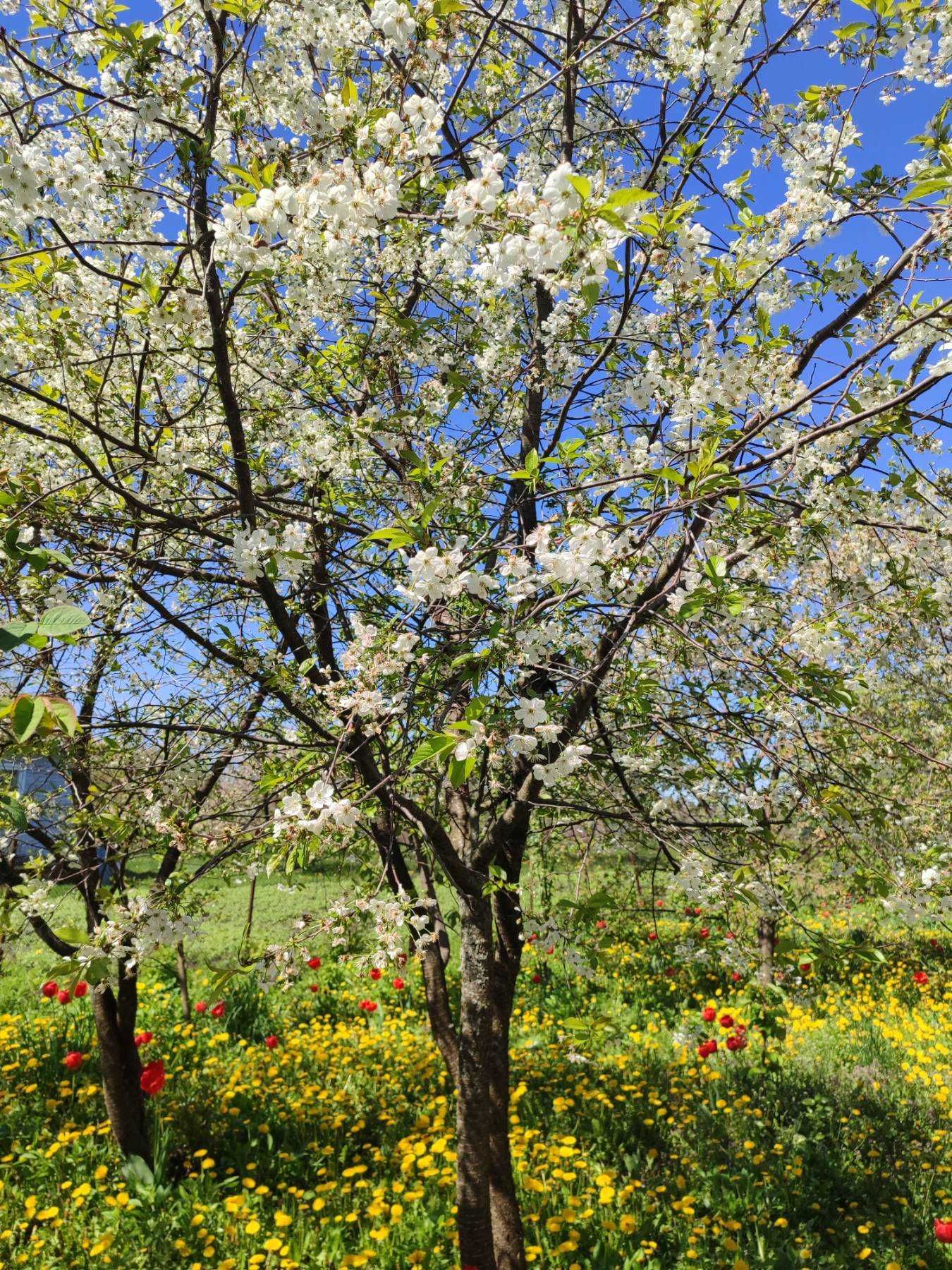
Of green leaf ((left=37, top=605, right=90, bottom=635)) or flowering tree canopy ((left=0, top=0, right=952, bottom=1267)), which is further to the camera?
flowering tree canopy ((left=0, top=0, right=952, bottom=1267))

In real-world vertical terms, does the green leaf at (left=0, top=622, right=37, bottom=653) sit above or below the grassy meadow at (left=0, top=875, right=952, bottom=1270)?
above

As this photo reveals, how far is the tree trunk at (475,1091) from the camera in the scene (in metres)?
2.85

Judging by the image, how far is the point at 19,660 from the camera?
197 centimetres

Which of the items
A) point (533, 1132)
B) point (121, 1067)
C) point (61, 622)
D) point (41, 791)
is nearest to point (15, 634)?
point (61, 622)

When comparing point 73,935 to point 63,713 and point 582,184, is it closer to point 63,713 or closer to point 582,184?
point 63,713

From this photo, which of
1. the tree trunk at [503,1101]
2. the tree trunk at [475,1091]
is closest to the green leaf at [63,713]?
the tree trunk at [475,1091]

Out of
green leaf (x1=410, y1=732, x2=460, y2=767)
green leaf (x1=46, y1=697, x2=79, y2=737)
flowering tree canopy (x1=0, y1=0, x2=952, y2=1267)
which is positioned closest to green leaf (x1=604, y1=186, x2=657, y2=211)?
flowering tree canopy (x1=0, y1=0, x2=952, y2=1267)

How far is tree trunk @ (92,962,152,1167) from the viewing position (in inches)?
161

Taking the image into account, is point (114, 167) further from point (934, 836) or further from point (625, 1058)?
Result: point (625, 1058)

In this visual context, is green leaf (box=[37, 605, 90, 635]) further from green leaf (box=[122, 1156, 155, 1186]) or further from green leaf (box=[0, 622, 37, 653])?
green leaf (box=[122, 1156, 155, 1186])

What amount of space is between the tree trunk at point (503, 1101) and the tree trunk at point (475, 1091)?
0.29 feet

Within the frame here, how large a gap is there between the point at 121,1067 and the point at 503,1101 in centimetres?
219

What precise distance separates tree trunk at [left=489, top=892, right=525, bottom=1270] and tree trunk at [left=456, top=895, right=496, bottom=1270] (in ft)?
0.29

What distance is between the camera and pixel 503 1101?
3.33 meters
